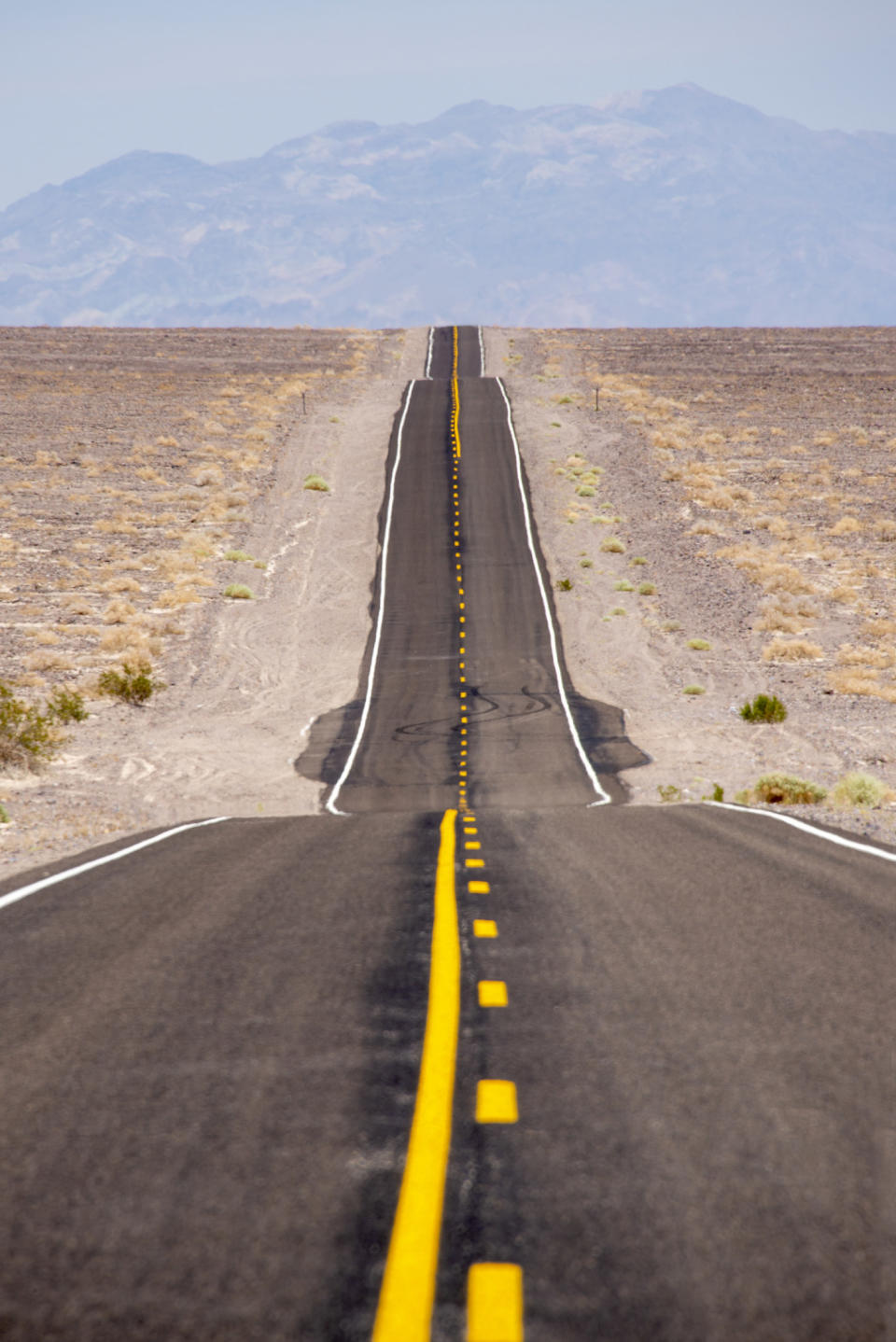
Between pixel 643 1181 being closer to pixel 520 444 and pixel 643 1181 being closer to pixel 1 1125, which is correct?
pixel 1 1125

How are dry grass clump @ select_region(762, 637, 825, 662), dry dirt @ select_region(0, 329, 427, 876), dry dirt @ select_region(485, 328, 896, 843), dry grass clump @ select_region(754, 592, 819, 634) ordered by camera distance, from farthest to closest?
dry grass clump @ select_region(754, 592, 819, 634) < dry grass clump @ select_region(762, 637, 825, 662) < dry dirt @ select_region(485, 328, 896, 843) < dry dirt @ select_region(0, 329, 427, 876)

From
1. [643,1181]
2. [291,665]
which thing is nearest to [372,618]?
[291,665]

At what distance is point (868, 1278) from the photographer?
2598mm

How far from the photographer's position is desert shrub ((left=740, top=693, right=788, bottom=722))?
870 inches

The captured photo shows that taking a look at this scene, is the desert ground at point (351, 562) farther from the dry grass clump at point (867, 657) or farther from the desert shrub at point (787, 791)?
the desert shrub at point (787, 791)

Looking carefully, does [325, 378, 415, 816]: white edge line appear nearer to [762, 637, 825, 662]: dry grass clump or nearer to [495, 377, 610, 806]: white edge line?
[495, 377, 610, 806]: white edge line

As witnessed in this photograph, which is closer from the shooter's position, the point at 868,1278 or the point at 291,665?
the point at 868,1278

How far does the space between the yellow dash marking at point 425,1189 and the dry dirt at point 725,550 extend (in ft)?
25.9

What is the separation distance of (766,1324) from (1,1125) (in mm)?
2488

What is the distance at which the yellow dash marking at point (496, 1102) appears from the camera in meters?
3.41

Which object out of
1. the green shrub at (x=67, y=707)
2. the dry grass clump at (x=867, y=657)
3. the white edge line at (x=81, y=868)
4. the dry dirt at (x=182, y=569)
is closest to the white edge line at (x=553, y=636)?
the dry dirt at (x=182, y=569)

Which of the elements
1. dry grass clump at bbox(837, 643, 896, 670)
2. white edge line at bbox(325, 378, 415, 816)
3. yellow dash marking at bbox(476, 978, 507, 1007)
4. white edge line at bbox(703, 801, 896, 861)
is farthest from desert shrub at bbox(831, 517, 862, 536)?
yellow dash marking at bbox(476, 978, 507, 1007)

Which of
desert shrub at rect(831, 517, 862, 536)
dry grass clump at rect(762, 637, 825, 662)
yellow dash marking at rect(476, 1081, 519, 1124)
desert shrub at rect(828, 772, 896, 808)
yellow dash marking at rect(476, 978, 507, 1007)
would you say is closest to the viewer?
yellow dash marking at rect(476, 1081, 519, 1124)

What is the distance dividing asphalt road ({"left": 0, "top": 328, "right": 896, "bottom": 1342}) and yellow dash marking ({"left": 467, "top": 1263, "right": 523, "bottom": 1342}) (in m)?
0.04
